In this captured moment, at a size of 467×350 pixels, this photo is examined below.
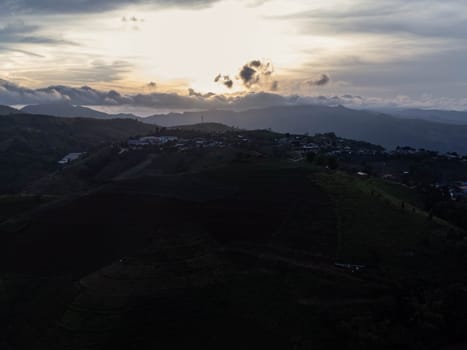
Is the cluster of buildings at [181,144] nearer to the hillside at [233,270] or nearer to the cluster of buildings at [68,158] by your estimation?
the cluster of buildings at [68,158]

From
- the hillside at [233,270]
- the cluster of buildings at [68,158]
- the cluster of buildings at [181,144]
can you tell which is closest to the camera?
the hillside at [233,270]

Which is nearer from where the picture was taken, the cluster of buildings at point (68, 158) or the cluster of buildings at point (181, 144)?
the cluster of buildings at point (181, 144)

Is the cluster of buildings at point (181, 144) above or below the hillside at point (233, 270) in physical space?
above

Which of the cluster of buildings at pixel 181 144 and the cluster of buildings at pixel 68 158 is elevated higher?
the cluster of buildings at pixel 181 144

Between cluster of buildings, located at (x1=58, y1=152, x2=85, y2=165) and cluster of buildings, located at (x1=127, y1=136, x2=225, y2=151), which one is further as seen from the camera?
cluster of buildings, located at (x1=58, y1=152, x2=85, y2=165)

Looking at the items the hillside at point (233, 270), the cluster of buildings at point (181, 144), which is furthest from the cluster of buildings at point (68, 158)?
the hillside at point (233, 270)

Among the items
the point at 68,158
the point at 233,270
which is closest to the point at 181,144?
the point at 68,158

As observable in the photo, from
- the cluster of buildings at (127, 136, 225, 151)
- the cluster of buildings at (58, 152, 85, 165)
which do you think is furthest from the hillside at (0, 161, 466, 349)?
the cluster of buildings at (58, 152, 85, 165)

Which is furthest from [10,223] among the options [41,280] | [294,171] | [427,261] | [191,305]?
[427,261]

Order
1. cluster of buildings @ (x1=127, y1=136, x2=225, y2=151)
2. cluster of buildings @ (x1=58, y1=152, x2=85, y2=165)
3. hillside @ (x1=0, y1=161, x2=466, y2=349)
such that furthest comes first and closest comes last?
cluster of buildings @ (x1=58, y1=152, x2=85, y2=165) → cluster of buildings @ (x1=127, y1=136, x2=225, y2=151) → hillside @ (x1=0, y1=161, x2=466, y2=349)

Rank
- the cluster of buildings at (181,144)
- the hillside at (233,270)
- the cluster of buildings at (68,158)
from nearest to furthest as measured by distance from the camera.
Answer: the hillside at (233,270) < the cluster of buildings at (181,144) < the cluster of buildings at (68,158)

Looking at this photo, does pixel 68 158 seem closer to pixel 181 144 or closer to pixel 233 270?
pixel 181 144

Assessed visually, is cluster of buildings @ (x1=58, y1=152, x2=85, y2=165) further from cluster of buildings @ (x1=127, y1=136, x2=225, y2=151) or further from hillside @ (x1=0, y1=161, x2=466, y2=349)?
hillside @ (x1=0, y1=161, x2=466, y2=349)

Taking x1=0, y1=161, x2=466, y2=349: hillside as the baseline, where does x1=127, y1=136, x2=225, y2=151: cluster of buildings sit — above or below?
above
